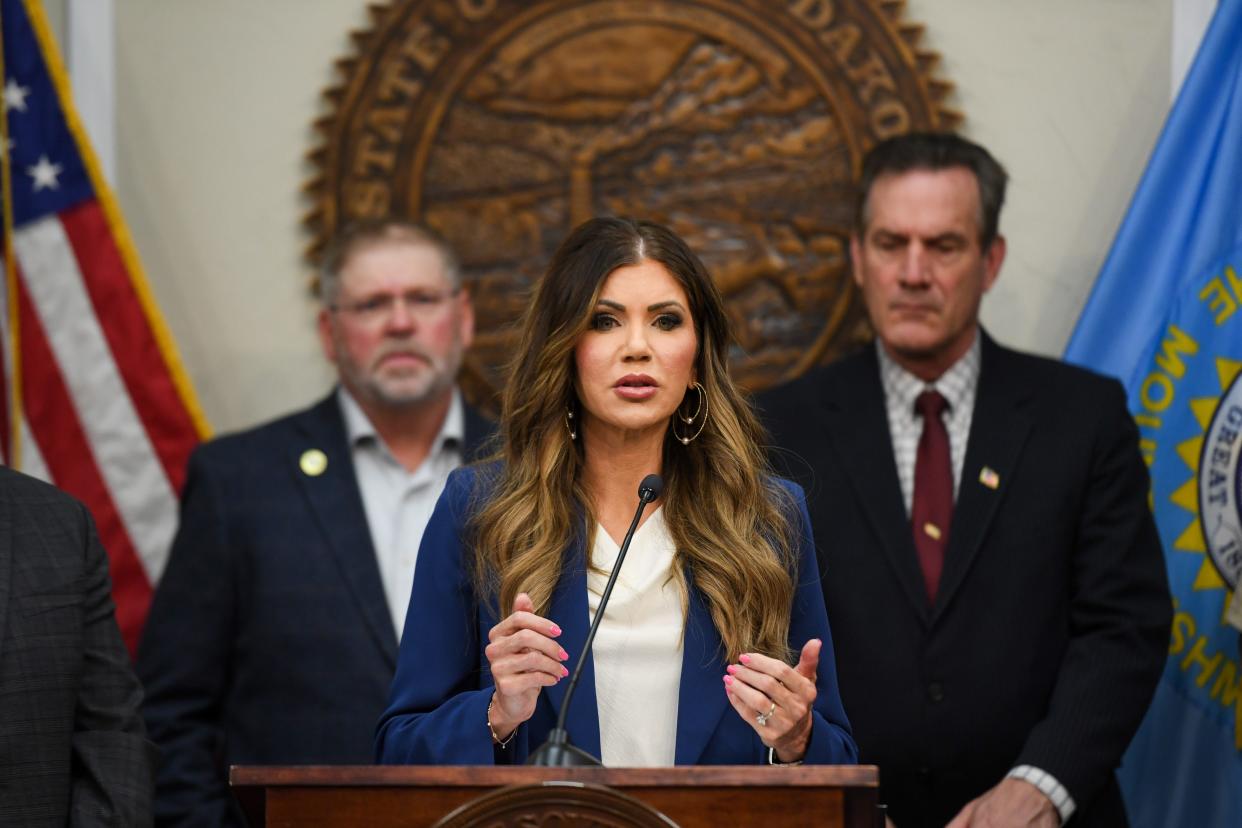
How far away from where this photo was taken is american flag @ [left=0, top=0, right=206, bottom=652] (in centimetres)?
430

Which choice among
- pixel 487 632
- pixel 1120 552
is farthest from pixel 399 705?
pixel 1120 552

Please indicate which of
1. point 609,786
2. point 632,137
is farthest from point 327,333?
point 609,786

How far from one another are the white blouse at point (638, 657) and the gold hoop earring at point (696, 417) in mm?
231

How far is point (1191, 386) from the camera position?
408 centimetres

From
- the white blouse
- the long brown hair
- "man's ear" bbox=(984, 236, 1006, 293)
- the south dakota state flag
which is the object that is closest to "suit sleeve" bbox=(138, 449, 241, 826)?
the long brown hair

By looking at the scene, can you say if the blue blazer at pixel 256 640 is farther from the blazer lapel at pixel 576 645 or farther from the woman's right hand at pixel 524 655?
the woman's right hand at pixel 524 655

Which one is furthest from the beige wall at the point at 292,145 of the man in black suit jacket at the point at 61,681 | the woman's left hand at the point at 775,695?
the woman's left hand at the point at 775,695

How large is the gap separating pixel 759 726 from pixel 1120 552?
1478 mm

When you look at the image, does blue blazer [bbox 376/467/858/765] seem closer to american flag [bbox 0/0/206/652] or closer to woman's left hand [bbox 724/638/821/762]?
woman's left hand [bbox 724/638/821/762]

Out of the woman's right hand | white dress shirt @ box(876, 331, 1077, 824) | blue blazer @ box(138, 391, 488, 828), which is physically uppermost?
white dress shirt @ box(876, 331, 1077, 824)

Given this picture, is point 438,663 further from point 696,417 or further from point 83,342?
point 83,342

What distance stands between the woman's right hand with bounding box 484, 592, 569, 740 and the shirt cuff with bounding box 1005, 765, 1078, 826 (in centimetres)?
145

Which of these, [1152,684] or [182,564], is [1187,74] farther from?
[182,564]

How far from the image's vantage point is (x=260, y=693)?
3906 mm
